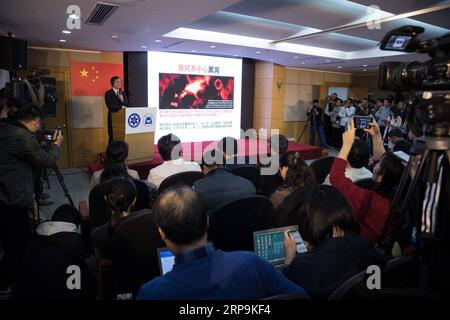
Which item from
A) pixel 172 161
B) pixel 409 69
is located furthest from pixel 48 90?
pixel 409 69

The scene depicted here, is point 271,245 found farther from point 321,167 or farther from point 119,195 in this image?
point 321,167

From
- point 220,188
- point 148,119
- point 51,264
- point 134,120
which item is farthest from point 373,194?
point 148,119

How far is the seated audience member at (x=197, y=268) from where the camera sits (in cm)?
87

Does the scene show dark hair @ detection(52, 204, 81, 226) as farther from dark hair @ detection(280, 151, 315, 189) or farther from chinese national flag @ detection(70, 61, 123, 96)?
chinese national flag @ detection(70, 61, 123, 96)

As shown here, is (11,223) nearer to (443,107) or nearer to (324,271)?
(324,271)

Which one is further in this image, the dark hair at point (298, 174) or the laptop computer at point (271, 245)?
the dark hair at point (298, 174)

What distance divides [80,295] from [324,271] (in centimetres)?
122

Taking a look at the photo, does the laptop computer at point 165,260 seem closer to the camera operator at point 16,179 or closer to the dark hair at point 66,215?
the dark hair at point 66,215

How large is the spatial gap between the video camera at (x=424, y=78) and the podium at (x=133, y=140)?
401 centimetres

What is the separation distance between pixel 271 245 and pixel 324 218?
406 millimetres

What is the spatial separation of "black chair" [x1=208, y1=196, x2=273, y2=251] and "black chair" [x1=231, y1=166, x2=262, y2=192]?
113cm

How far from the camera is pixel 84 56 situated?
236 inches

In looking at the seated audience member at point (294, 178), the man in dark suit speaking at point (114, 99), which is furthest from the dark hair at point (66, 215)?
the man in dark suit speaking at point (114, 99)

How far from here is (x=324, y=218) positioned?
→ 116cm
